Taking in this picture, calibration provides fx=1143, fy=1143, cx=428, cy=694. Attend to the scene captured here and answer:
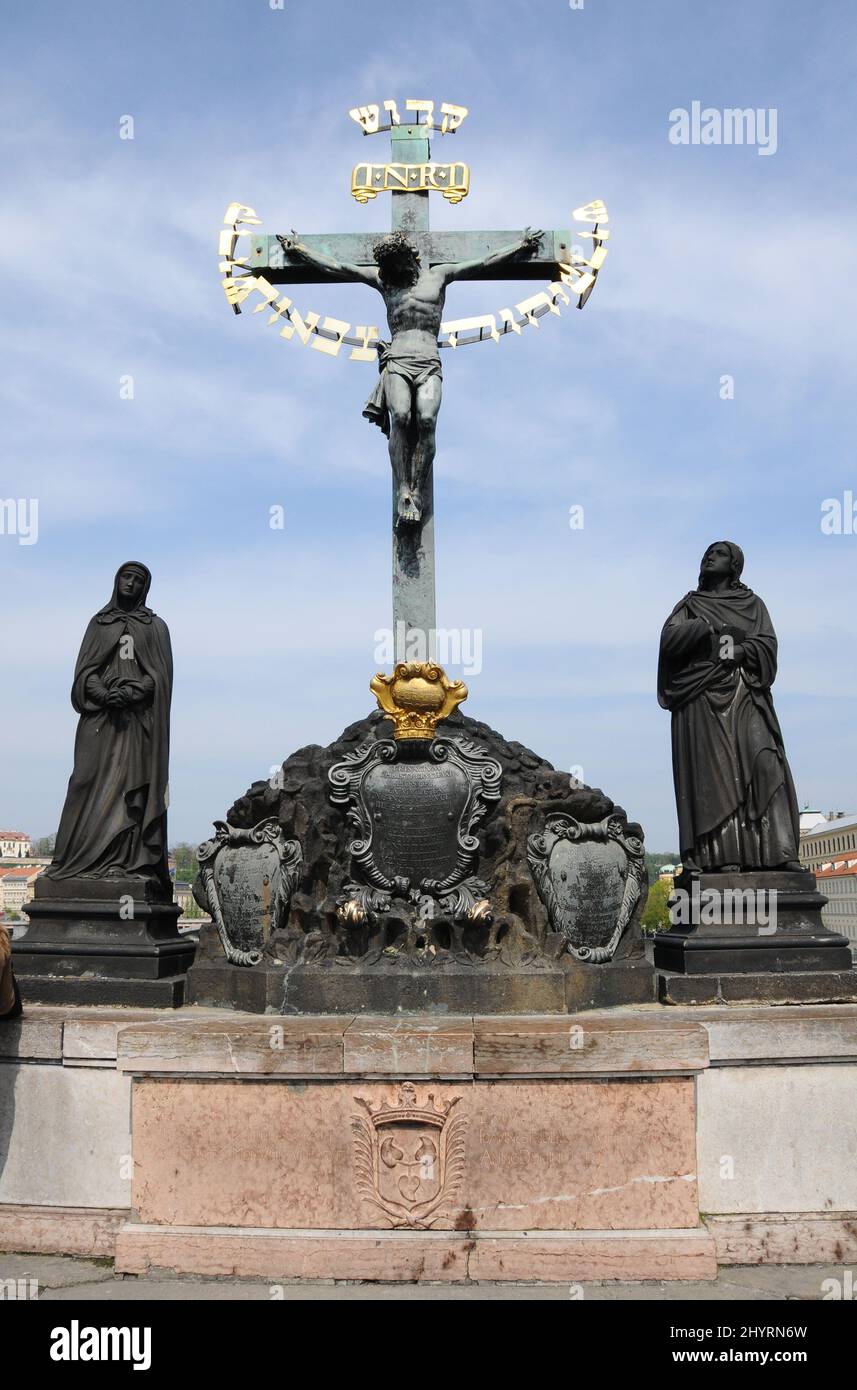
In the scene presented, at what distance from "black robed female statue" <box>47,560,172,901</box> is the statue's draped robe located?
3.52 meters

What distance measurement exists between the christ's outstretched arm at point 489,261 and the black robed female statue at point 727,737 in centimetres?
358

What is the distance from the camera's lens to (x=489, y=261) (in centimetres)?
943

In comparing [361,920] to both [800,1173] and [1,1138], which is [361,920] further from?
[800,1173]

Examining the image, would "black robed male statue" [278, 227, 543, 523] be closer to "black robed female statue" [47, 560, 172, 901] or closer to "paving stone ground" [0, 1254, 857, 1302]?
"black robed female statue" [47, 560, 172, 901]

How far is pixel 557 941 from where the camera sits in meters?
6.94

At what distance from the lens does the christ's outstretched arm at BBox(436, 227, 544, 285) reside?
9.38m

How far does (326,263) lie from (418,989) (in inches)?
237

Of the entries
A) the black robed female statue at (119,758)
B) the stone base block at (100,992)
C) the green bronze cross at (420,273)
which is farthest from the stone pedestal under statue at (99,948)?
the green bronze cross at (420,273)

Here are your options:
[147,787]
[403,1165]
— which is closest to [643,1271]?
[403,1165]

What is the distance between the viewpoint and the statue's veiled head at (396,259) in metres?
8.88

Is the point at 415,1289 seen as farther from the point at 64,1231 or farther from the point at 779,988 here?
the point at 779,988

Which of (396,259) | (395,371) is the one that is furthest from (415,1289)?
(396,259)

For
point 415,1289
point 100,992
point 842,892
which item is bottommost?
point 415,1289

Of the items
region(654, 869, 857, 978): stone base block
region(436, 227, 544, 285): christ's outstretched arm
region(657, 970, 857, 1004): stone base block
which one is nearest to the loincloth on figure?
region(436, 227, 544, 285): christ's outstretched arm
